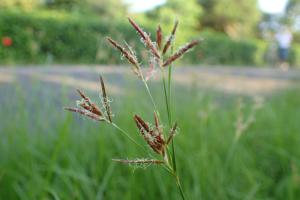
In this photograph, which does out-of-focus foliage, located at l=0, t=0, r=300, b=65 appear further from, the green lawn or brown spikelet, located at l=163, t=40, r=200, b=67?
the green lawn

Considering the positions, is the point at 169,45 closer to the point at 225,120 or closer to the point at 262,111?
the point at 225,120

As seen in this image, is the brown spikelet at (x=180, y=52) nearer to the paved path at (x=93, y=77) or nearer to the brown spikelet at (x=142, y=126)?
the brown spikelet at (x=142, y=126)

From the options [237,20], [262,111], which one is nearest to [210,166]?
[262,111]

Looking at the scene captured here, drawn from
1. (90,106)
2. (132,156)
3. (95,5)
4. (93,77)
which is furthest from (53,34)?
(90,106)

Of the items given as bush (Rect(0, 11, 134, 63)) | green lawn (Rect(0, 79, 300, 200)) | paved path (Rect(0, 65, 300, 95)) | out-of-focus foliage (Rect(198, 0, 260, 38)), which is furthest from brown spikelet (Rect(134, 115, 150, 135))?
out-of-focus foliage (Rect(198, 0, 260, 38))

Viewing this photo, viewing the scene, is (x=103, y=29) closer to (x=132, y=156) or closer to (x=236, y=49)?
(x=236, y=49)

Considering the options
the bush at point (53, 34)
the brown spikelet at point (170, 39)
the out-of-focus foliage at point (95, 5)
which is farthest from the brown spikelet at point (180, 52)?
the out-of-focus foliage at point (95, 5)
